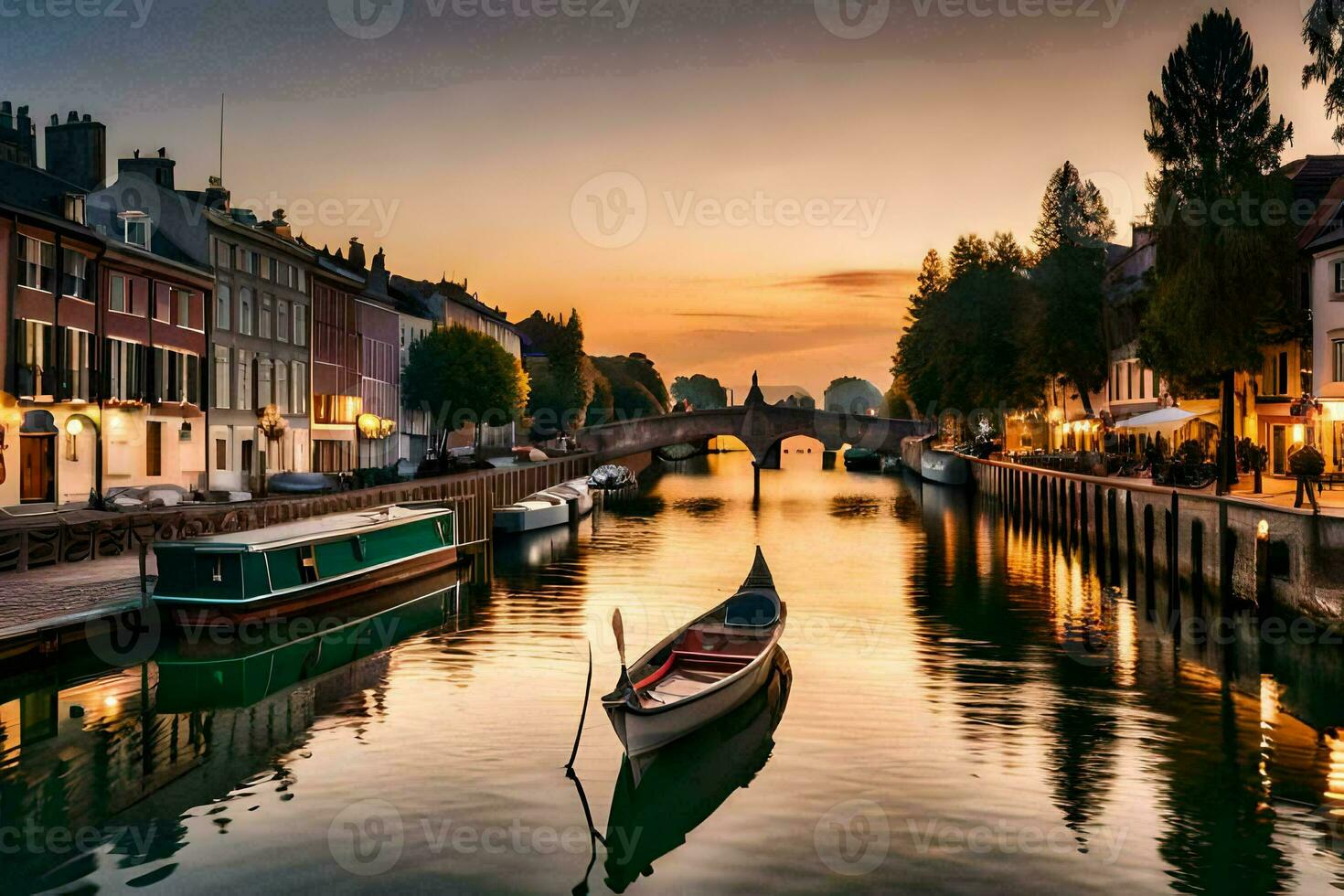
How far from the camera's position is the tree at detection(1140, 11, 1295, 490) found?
40.7m

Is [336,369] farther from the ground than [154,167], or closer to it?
closer to it

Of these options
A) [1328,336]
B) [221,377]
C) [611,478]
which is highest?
[1328,336]

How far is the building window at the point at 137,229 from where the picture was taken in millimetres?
48188

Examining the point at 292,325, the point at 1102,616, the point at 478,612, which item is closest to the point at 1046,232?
the point at 292,325

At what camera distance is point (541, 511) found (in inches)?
2360

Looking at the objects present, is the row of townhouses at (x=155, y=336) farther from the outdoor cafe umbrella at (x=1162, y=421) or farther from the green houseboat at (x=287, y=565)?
the outdoor cafe umbrella at (x=1162, y=421)

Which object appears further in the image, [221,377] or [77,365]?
[221,377]

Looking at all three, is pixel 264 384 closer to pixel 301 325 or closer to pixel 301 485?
pixel 301 325

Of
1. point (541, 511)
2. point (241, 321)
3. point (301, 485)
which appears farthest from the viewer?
point (541, 511)

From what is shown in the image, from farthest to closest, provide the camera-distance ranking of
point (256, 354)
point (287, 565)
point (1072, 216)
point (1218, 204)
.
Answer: point (1072, 216) < point (256, 354) < point (1218, 204) < point (287, 565)

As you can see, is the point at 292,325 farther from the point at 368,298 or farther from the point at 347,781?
Answer: the point at 347,781

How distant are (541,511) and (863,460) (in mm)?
93381

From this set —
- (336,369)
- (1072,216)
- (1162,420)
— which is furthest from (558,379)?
(1162,420)

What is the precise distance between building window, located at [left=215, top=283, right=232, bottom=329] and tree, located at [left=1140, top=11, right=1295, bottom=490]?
3982 centimetres
